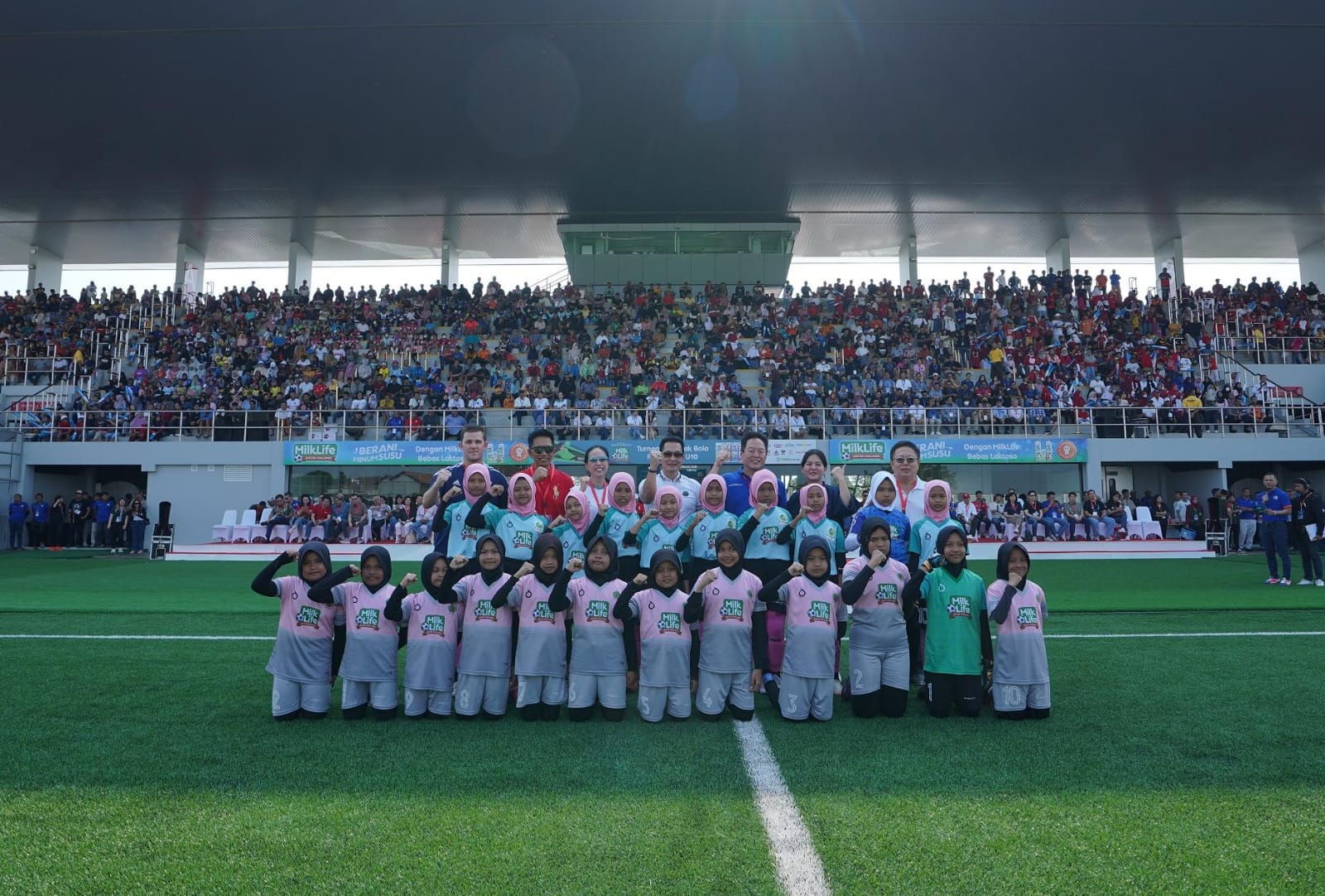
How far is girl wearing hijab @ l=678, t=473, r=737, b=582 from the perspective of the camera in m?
6.70

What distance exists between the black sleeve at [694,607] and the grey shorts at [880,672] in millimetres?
1204

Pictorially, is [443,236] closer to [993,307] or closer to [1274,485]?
[993,307]

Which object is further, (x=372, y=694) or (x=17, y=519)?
(x=17, y=519)

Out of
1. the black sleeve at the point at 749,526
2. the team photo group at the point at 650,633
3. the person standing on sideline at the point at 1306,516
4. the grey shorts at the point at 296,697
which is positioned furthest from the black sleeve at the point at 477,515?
the person standing on sideline at the point at 1306,516

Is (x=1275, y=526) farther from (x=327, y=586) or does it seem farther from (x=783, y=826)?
(x=327, y=586)

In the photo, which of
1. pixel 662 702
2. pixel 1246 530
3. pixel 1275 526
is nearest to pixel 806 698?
pixel 662 702

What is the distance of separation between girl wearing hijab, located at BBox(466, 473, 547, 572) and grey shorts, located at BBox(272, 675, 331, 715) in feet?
5.16

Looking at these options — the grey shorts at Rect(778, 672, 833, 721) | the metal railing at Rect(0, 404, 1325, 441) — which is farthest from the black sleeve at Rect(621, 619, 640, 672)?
the metal railing at Rect(0, 404, 1325, 441)

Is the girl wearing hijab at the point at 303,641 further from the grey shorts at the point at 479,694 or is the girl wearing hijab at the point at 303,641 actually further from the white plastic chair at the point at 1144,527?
the white plastic chair at the point at 1144,527

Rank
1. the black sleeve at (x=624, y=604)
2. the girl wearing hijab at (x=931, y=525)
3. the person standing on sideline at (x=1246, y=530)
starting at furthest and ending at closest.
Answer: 1. the person standing on sideline at (x=1246, y=530)
2. the girl wearing hijab at (x=931, y=525)
3. the black sleeve at (x=624, y=604)

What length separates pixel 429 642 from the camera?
608 cm

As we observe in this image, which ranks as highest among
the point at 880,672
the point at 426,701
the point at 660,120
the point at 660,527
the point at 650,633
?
the point at 660,120

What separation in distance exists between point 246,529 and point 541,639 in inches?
865

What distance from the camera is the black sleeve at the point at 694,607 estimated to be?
19.5ft
